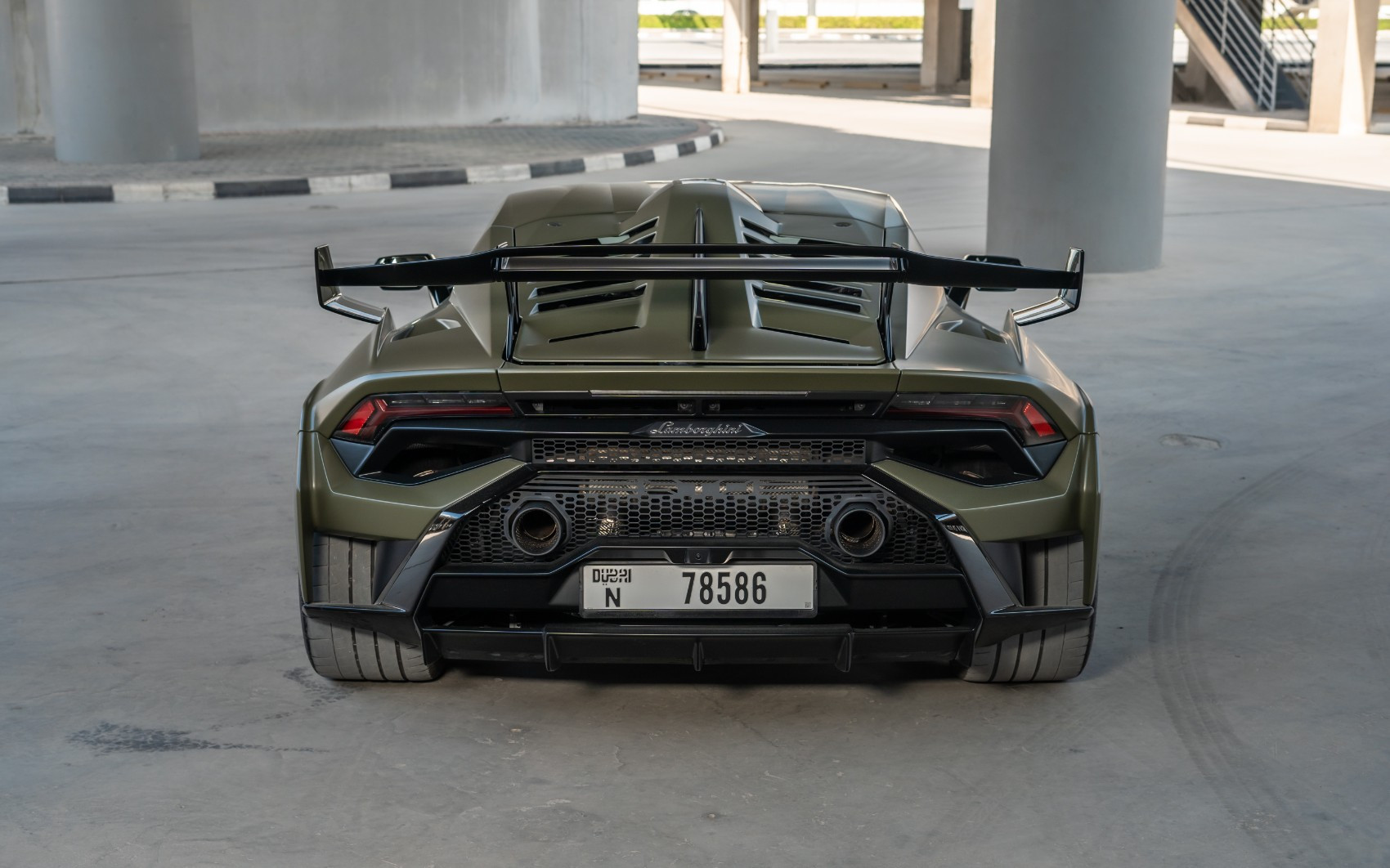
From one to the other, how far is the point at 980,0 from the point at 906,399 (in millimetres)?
24977

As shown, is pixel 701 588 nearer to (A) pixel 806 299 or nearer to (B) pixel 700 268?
(B) pixel 700 268

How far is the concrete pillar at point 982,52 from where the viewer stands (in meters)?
26.4

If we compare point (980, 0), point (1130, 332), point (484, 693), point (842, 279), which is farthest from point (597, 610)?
point (980, 0)

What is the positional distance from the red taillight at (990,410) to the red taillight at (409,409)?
0.79 meters

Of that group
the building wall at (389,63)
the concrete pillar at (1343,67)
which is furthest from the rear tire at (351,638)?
the concrete pillar at (1343,67)

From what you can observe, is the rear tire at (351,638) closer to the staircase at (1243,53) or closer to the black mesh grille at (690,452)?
the black mesh grille at (690,452)

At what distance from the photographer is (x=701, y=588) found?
→ 3049 mm

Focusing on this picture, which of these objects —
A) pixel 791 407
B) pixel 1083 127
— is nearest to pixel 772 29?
pixel 1083 127

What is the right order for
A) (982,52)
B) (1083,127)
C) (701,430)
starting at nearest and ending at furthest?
(701,430), (1083,127), (982,52)

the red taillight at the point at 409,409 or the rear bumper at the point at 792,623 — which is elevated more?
the red taillight at the point at 409,409

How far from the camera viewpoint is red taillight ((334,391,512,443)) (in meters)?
3.07

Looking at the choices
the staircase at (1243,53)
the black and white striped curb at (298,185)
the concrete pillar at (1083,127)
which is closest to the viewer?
the concrete pillar at (1083,127)

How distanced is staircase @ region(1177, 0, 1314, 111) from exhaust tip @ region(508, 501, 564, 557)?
24294 mm

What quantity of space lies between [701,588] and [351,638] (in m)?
0.86
